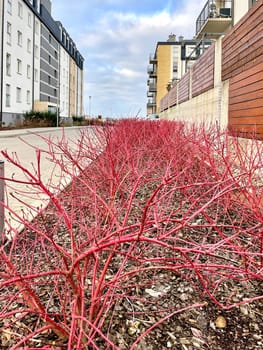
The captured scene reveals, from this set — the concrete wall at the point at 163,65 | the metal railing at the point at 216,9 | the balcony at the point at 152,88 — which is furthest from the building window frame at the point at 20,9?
the balcony at the point at 152,88

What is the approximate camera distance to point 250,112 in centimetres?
832

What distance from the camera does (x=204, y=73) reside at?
1504 cm

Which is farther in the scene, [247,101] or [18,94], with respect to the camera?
[18,94]

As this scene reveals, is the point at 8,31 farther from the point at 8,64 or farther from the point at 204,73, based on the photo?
the point at 204,73

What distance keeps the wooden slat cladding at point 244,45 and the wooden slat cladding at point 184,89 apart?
377 inches

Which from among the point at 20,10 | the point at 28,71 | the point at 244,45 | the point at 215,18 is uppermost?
the point at 20,10

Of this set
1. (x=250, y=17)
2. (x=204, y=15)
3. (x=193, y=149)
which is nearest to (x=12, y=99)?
(x=204, y=15)

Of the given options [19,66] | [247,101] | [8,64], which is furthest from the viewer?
[19,66]

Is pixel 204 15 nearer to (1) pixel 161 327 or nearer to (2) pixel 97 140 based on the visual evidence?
(2) pixel 97 140

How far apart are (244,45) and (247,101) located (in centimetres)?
143

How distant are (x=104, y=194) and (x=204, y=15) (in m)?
22.5

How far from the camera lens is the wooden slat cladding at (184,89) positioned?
21.1m

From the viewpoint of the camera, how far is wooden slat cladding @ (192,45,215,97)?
44.2 feet

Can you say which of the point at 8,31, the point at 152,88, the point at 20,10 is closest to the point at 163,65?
the point at 152,88
